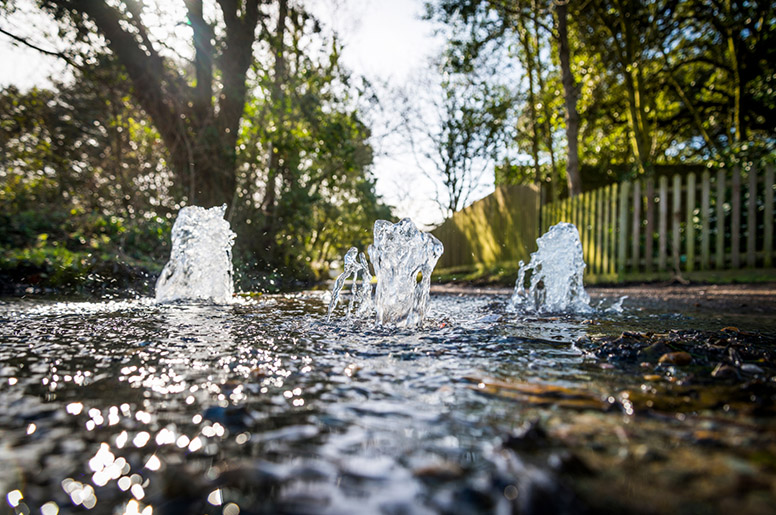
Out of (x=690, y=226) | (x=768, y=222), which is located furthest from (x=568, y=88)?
(x=768, y=222)

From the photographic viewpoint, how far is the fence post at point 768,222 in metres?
7.38

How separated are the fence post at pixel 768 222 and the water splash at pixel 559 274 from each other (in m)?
4.12

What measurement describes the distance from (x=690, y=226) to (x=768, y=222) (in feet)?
3.52

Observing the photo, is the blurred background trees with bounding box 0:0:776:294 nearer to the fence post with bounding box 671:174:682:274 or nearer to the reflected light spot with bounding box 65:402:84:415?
the fence post with bounding box 671:174:682:274

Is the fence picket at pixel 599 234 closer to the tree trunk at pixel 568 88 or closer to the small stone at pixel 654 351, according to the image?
the tree trunk at pixel 568 88

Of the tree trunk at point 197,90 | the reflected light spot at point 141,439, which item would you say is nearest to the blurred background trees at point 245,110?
the tree trunk at point 197,90

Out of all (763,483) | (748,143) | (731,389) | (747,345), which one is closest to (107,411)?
(763,483)

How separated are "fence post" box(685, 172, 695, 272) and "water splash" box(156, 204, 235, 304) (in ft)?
25.1

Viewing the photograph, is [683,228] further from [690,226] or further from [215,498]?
[215,498]

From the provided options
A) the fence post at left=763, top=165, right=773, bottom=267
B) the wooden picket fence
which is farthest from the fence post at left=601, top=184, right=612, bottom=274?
the fence post at left=763, top=165, right=773, bottom=267

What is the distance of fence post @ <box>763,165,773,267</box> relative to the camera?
738 cm

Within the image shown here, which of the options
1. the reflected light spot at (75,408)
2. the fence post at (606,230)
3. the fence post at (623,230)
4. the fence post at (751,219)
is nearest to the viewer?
the reflected light spot at (75,408)

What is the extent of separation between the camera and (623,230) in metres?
9.12

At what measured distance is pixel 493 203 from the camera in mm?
14453
